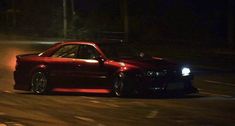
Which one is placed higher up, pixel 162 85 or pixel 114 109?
pixel 162 85

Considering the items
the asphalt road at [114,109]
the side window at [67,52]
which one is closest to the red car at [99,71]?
the side window at [67,52]

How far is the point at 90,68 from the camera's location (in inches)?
651

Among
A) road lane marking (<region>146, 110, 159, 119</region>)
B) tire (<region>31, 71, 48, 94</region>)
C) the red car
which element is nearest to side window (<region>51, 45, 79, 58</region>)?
the red car

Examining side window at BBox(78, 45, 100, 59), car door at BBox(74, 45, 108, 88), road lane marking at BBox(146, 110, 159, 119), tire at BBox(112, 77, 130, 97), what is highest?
side window at BBox(78, 45, 100, 59)

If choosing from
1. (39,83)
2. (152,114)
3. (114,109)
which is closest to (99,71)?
(39,83)

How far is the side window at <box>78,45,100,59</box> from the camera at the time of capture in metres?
16.7

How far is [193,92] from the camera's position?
16.3 m

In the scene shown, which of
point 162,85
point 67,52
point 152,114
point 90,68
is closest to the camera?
point 152,114

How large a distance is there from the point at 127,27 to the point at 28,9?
25153 millimetres

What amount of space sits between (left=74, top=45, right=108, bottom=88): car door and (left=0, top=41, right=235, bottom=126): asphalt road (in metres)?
0.30

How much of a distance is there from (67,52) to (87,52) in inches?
24.5

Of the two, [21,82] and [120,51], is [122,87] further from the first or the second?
[21,82]

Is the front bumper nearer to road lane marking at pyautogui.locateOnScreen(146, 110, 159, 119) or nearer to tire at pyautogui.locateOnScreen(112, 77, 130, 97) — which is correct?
tire at pyautogui.locateOnScreen(112, 77, 130, 97)

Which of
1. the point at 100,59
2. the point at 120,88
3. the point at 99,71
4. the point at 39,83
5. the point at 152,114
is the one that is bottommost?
the point at 152,114
